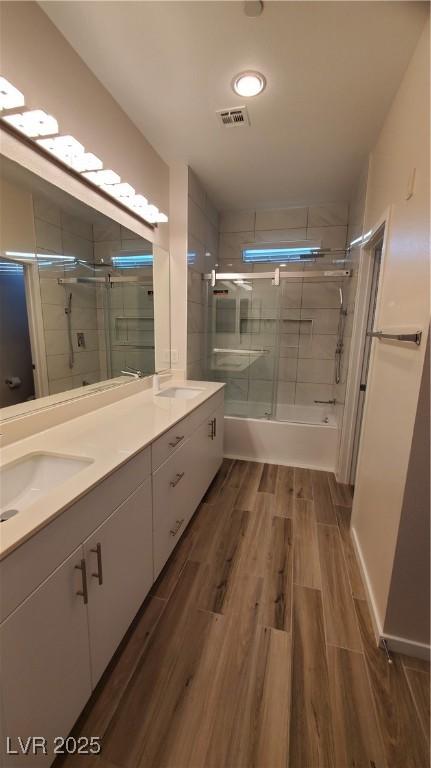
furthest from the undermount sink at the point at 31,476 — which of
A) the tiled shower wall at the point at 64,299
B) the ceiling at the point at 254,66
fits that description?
the ceiling at the point at 254,66

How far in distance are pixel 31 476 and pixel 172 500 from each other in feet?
2.36

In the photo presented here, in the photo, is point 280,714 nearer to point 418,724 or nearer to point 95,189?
point 418,724

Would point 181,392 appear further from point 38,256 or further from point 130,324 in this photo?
point 38,256

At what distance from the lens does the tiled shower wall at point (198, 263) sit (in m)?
2.68

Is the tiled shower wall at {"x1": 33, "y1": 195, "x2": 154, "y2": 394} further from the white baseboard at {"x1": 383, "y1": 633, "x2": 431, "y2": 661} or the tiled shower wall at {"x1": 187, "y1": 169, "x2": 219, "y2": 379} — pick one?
the white baseboard at {"x1": 383, "y1": 633, "x2": 431, "y2": 661}

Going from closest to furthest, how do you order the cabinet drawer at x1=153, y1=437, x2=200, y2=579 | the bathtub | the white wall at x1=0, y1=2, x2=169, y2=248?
1. the white wall at x1=0, y1=2, x2=169, y2=248
2. the cabinet drawer at x1=153, y1=437, x2=200, y2=579
3. the bathtub

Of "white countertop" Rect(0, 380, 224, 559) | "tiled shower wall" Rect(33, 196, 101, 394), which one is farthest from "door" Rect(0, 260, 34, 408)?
"white countertop" Rect(0, 380, 224, 559)

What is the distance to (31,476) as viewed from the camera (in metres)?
1.17

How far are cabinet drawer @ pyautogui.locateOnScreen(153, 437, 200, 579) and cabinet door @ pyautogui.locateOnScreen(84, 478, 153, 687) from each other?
8 cm

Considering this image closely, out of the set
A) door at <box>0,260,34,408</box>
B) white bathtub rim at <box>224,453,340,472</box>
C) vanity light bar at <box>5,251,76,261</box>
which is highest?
vanity light bar at <box>5,251,76,261</box>

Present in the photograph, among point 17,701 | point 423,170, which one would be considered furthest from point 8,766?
point 423,170

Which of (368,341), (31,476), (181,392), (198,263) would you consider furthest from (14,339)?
(368,341)

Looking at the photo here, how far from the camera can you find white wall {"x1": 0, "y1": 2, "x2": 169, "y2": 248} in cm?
116

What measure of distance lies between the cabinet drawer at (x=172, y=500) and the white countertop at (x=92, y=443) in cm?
22
